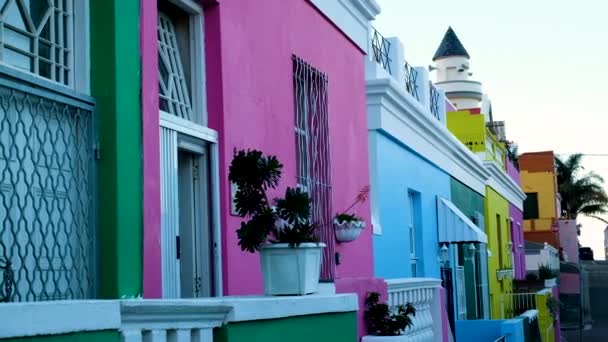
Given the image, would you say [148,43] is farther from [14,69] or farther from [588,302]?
[588,302]

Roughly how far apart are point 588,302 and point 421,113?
33.8 metres

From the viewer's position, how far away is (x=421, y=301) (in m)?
8.94

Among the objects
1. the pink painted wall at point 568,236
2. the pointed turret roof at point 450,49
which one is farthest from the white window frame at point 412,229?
the pink painted wall at point 568,236

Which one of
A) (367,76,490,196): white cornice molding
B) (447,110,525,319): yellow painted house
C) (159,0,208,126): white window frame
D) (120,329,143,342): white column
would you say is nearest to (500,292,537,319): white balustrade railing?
(447,110,525,319): yellow painted house

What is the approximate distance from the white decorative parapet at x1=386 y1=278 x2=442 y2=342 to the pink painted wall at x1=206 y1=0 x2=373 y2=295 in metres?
0.85

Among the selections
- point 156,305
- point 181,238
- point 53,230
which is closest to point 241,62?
point 181,238

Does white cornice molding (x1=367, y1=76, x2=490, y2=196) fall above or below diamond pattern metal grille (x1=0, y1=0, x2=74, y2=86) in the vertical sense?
above

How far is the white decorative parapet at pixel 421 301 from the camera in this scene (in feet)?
26.5

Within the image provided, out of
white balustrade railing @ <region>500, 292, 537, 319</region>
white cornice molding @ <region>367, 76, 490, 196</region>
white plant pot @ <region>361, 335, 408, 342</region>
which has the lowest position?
white balustrade railing @ <region>500, 292, 537, 319</region>

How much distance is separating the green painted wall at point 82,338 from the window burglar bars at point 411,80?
38.8ft

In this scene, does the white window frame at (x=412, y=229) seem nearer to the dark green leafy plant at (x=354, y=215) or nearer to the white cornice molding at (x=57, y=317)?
the dark green leafy plant at (x=354, y=215)

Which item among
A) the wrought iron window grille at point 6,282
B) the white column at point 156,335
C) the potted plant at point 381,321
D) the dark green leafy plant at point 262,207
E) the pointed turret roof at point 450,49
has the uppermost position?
the pointed turret roof at point 450,49

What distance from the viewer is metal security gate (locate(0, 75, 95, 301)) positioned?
16.1ft

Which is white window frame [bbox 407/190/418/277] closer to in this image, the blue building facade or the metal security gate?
the blue building facade
